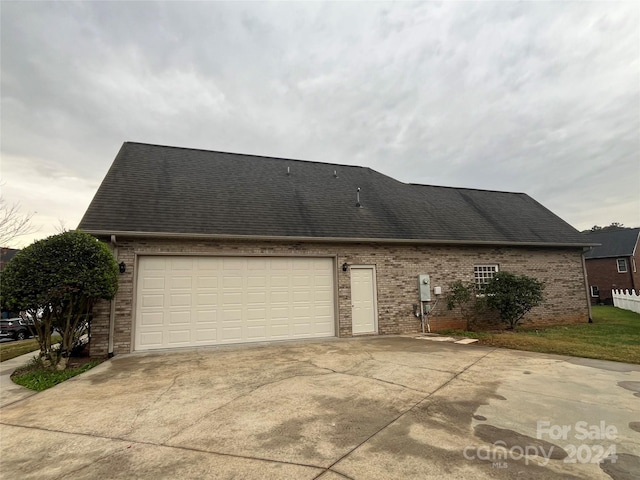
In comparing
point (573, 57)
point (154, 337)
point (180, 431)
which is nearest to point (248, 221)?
point (154, 337)

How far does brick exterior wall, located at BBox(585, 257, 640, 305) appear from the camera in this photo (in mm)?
30266

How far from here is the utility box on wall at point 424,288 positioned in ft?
36.9

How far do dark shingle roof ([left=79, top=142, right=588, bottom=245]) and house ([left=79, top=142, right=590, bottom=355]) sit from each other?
0.06m

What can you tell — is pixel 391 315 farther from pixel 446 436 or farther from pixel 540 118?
pixel 540 118

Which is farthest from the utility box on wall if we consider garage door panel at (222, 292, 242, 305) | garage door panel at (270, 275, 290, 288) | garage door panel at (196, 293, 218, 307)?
garage door panel at (196, 293, 218, 307)

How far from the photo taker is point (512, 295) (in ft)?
37.3

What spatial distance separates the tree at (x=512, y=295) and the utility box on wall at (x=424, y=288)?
2.46 m

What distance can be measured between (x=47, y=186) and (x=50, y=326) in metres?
12.1

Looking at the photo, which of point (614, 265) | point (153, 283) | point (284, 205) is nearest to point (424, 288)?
point (284, 205)

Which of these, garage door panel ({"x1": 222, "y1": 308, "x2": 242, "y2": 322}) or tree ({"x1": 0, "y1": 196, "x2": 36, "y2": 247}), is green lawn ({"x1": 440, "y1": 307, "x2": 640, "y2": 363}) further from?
tree ({"x1": 0, "y1": 196, "x2": 36, "y2": 247})

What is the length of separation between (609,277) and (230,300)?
38422 millimetres

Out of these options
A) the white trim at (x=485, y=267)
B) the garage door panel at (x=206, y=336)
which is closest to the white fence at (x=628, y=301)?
the white trim at (x=485, y=267)

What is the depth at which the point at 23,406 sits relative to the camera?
4.89m

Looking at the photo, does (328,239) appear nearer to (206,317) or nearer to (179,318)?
(206,317)
